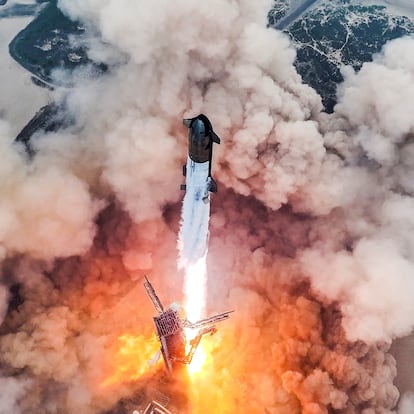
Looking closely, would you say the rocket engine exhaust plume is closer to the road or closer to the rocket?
the rocket

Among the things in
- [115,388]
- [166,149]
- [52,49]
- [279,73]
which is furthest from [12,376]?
[52,49]

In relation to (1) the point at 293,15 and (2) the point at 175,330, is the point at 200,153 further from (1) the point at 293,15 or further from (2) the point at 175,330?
(1) the point at 293,15

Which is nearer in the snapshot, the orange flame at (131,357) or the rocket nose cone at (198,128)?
the rocket nose cone at (198,128)

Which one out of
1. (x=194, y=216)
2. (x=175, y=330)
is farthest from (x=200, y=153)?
(x=175, y=330)

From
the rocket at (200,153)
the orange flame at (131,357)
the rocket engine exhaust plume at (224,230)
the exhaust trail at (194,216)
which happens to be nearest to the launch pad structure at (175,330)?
the orange flame at (131,357)

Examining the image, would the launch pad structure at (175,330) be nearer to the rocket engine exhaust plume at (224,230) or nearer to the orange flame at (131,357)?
the orange flame at (131,357)

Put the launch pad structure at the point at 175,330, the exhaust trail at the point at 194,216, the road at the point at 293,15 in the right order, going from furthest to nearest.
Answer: the road at the point at 293,15 < the launch pad structure at the point at 175,330 < the exhaust trail at the point at 194,216
